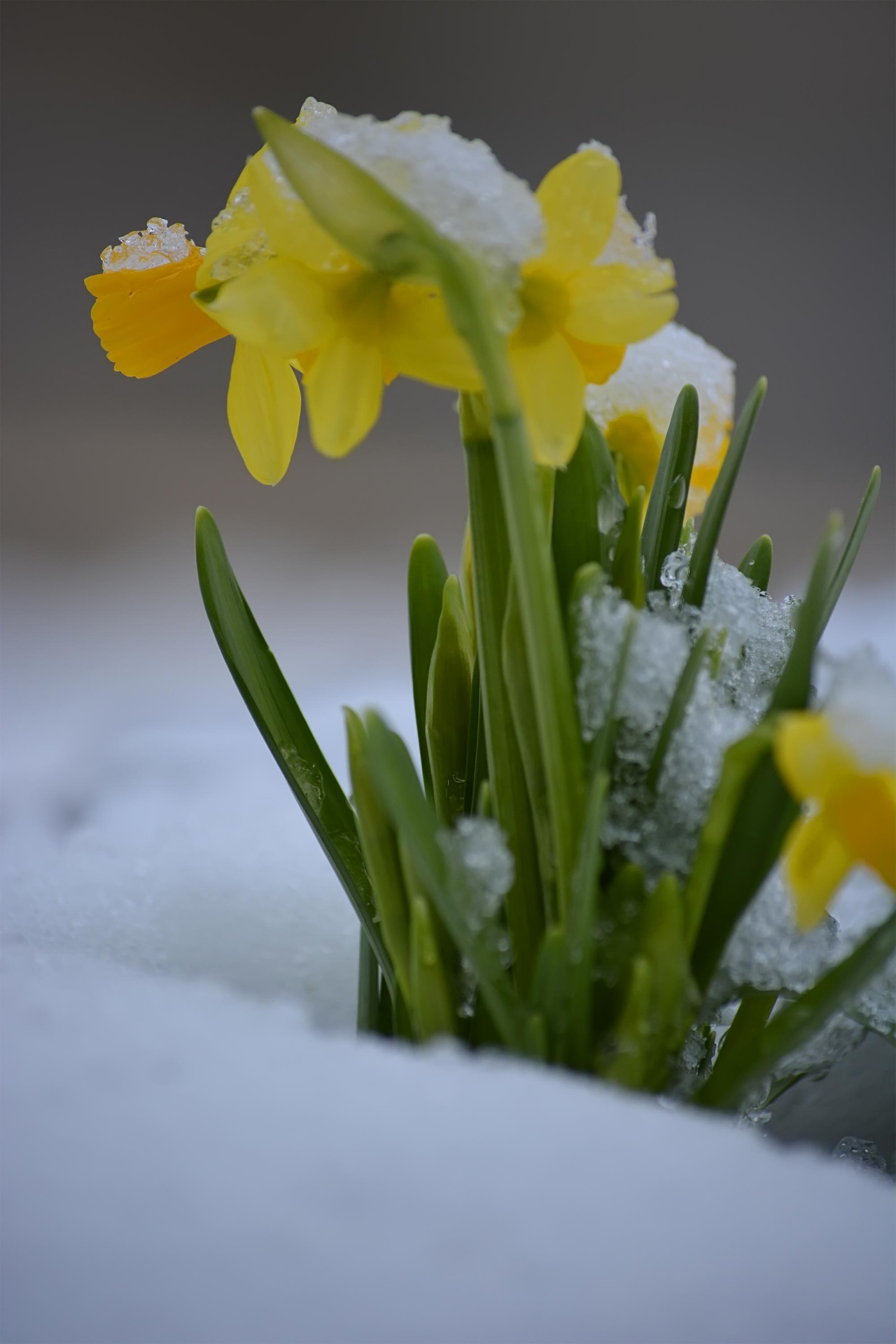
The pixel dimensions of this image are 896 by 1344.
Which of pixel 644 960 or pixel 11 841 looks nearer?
pixel 644 960

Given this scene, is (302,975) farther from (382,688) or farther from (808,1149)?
(382,688)

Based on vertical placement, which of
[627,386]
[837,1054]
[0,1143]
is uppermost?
[627,386]

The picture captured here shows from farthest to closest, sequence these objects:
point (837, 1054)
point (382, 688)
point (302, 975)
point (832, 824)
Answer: point (382, 688), point (302, 975), point (837, 1054), point (832, 824)

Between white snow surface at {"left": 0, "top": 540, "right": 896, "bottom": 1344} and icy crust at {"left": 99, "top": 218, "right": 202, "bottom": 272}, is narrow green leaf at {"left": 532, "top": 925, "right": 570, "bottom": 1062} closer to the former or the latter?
white snow surface at {"left": 0, "top": 540, "right": 896, "bottom": 1344}

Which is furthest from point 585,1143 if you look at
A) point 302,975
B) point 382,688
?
point 382,688

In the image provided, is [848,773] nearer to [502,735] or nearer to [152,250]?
[502,735]

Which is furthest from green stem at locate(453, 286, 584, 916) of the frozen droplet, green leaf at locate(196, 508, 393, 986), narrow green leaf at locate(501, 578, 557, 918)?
the frozen droplet

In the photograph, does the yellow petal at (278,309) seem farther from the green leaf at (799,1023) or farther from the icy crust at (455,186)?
the green leaf at (799,1023)

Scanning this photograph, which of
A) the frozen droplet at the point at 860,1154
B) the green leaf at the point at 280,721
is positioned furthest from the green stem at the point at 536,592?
the frozen droplet at the point at 860,1154
